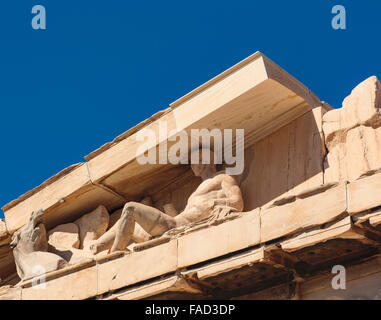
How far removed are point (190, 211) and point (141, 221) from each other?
55 centimetres

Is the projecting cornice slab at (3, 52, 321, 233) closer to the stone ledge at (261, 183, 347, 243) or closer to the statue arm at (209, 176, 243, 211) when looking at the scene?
the statue arm at (209, 176, 243, 211)

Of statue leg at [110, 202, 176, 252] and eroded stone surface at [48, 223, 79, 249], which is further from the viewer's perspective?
eroded stone surface at [48, 223, 79, 249]

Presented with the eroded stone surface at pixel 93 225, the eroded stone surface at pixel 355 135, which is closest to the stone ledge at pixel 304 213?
the eroded stone surface at pixel 355 135

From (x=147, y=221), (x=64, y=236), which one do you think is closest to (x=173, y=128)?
(x=147, y=221)

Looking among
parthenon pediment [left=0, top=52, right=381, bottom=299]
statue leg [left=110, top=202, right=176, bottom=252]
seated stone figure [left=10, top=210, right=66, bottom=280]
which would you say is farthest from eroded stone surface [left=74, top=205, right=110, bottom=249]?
statue leg [left=110, top=202, right=176, bottom=252]

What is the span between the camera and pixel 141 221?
1265 centimetres

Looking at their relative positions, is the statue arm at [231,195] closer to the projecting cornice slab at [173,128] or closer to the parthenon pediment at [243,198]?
the parthenon pediment at [243,198]

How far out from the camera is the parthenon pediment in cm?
1117

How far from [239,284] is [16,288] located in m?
2.89

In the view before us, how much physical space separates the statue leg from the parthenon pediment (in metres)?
0.12

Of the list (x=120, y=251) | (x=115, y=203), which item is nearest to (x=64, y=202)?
(x=115, y=203)

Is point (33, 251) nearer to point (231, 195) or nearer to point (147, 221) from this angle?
point (147, 221)

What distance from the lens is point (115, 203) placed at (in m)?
14.1

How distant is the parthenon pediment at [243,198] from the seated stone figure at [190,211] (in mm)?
147
